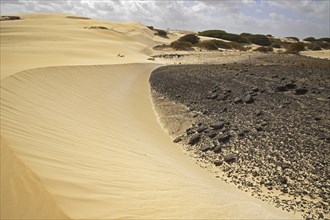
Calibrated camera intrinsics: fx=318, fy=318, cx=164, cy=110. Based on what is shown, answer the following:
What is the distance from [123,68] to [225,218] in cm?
1427

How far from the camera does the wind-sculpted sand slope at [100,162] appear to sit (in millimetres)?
4230

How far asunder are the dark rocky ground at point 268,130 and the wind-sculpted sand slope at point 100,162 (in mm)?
604

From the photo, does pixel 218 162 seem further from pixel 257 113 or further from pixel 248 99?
pixel 248 99

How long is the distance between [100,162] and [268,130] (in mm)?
4886

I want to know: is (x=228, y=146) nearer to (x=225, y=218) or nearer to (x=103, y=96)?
(x=225, y=218)

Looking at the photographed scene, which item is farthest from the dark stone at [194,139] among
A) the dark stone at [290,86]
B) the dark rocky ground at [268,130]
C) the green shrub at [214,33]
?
the green shrub at [214,33]

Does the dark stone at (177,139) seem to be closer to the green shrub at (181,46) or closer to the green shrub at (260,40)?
the green shrub at (181,46)

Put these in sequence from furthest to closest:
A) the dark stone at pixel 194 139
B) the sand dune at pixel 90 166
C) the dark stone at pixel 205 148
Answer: the dark stone at pixel 194 139 → the dark stone at pixel 205 148 → the sand dune at pixel 90 166

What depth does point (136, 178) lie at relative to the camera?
17.6 feet

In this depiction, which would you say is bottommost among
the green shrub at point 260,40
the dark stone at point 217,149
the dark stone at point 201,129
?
the dark stone at point 217,149

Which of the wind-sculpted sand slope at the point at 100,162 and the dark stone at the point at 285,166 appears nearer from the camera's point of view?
the wind-sculpted sand slope at the point at 100,162

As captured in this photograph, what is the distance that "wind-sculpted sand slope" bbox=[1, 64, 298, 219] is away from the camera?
423 cm

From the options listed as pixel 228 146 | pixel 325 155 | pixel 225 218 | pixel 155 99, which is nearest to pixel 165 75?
pixel 155 99

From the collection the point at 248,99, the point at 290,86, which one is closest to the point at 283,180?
the point at 248,99
